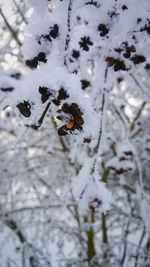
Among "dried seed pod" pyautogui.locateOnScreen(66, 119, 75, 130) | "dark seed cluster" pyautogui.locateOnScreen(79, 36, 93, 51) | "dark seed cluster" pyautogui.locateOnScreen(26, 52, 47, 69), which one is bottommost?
"dried seed pod" pyautogui.locateOnScreen(66, 119, 75, 130)

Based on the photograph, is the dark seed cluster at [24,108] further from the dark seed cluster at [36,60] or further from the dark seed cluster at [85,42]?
the dark seed cluster at [85,42]

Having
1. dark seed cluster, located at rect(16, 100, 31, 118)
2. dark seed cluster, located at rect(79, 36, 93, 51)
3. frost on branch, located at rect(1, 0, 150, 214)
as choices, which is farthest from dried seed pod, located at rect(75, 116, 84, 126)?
dark seed cluster, located at rect(79, 36, 93, 51)

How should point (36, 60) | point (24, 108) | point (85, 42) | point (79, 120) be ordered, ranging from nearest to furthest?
point (79, 120), point (24, 108), point (36, 60), point (85, 42)

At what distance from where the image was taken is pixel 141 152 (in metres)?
5.48

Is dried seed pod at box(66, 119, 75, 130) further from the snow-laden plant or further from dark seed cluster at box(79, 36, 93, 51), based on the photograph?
dark seed cluster at box(79, 36, 93, 51)

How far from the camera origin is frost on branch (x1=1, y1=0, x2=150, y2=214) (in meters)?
1.38

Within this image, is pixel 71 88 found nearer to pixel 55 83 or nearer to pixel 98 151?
pixel 55 83

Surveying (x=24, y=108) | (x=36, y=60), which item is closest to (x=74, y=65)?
(x=36, y=60)

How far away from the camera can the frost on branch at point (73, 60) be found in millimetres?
1376

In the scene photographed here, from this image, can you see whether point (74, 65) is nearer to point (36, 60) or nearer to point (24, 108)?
point (36, 60)

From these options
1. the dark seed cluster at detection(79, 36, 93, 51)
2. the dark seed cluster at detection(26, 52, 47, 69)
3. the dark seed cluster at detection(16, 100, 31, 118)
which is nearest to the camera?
the dark seed cluster at detection(16, 100, 31, 118)

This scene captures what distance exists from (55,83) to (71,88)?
0.07m

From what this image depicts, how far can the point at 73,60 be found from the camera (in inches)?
85.5

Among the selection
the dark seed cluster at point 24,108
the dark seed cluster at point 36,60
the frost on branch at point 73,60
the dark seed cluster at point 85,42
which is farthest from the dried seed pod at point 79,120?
the dark seed cluster at point 85,42
